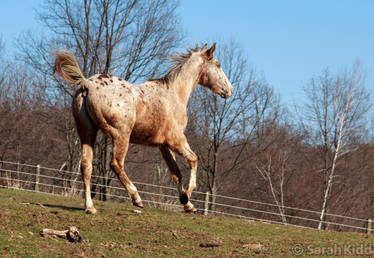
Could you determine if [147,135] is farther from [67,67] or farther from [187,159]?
[67,67]

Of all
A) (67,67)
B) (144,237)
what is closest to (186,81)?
(67,67)

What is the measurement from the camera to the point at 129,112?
342 inches

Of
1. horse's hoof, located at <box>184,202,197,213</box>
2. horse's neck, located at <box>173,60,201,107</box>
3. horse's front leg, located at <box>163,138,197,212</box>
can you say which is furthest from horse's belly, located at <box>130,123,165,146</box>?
horse's hoof, located at <box>184,202,197,213</box>

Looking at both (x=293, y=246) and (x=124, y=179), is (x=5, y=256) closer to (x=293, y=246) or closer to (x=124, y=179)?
(x=124, y=179)

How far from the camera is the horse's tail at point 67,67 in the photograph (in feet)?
29.3

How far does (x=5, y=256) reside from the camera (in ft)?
18.3

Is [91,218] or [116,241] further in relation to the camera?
[91,218]

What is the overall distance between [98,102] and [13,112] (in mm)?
27421

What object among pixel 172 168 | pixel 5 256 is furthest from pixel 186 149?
pixel 5 256

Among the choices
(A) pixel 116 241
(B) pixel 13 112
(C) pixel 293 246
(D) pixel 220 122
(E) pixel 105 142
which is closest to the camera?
(A) pixel 116 241

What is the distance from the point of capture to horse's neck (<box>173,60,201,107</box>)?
A: 33.1 feet

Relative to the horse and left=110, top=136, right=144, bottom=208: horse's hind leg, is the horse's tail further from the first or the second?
left=110, top=136, right=144, bottom=208: horse's hind leg

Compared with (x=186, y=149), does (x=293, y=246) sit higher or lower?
lower

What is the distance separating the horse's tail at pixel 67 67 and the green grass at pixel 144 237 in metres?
2.50
